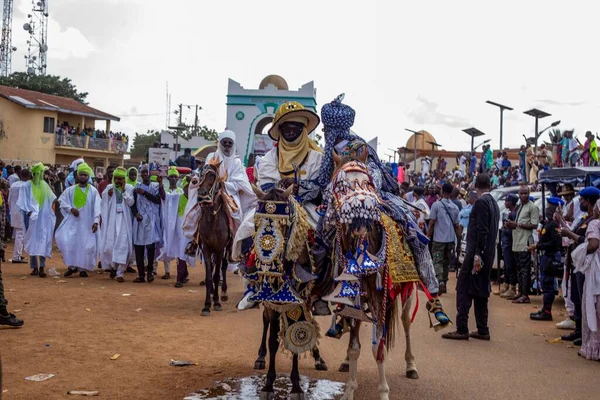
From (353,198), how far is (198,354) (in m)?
3.14

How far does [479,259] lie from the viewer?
8773 millimetres

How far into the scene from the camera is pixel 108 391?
605cm

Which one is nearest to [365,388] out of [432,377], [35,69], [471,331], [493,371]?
[432,377]

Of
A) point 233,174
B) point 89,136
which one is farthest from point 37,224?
point 89,136

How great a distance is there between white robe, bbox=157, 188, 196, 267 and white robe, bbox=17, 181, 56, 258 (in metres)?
2.43

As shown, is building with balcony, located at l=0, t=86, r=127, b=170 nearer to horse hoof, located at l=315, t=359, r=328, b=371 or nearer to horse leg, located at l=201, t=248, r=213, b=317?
horse leg, located at l=201, t=248, r=213, b=317

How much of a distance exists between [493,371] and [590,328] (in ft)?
5.12

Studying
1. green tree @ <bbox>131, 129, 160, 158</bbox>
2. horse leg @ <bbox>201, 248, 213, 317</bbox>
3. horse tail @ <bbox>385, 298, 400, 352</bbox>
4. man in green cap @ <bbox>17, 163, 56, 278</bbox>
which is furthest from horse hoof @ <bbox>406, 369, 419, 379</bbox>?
green tree @ <bbox>131, 129, 160, 158</bbox>

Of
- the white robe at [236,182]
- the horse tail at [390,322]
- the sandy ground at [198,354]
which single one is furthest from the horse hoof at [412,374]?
the white robe at [236,182]

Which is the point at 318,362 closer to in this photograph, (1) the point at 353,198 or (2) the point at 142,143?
(1) the point at 353,198

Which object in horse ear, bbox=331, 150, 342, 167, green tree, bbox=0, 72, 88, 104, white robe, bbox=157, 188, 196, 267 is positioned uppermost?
green tree, bbox=0, 72, 88, 104

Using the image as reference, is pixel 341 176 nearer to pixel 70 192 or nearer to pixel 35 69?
pixel 70 192

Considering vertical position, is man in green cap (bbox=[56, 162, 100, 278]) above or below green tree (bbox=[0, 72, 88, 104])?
below

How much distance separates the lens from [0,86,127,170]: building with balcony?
4834 centimetres
